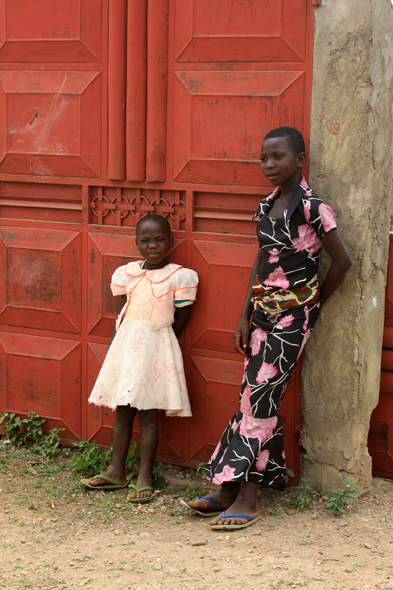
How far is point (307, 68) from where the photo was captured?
137 inches

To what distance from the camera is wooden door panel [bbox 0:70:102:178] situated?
4059 millimetres

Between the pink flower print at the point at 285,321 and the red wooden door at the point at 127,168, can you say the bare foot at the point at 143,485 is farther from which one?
the pink flower print at the point at 285,321

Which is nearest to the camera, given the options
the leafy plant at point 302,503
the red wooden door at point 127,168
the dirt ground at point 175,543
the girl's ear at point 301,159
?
the dirt ground at point 175,543

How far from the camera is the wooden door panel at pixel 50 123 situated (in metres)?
4.06

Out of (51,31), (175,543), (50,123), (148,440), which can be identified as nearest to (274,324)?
(148,440)

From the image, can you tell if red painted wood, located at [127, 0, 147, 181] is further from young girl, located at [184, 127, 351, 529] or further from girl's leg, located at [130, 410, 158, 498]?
girl's leg, located at [130, 410, 158, 498]

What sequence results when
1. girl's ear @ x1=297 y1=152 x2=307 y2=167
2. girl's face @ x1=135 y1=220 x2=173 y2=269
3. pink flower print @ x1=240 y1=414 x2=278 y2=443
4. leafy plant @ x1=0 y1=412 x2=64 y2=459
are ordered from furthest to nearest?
leafy plant @ x1=0 y1=412 x2=64 y2=459 < girl's face @ x1=135 y1=220 x2=173 y2=269 < pink flower print @ x1=240 y1=414 x2=278 y2=443 < girl's ear @ x1=297 y1=152 x2=307 y2=167

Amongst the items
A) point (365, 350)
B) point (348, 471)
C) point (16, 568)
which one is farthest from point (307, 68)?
point (16, 568)

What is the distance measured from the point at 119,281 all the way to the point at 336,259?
133 cm

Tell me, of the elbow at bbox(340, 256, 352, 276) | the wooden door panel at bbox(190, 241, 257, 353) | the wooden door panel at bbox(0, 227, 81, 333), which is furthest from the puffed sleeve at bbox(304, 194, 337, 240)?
the wooden door panel at bbox(0, 227, 81, 333)

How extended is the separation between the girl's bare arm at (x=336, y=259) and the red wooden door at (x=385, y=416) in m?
0.59

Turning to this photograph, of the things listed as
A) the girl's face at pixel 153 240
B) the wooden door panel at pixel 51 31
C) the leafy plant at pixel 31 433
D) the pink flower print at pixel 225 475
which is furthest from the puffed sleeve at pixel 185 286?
the wooden door panel at pixel 51 31

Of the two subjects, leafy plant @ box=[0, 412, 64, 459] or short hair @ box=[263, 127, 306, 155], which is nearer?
short hair @ box=[263, 127, 306, 155]

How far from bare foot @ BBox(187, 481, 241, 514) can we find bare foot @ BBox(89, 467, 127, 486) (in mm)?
562
